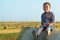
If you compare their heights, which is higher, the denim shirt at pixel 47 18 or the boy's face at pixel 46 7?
the boy's face at pixel 46 7

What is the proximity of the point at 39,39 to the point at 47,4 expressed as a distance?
1.15 meters

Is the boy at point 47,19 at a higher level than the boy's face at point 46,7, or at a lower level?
lower

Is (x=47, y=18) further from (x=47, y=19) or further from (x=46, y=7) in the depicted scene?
(x=46, y=7)

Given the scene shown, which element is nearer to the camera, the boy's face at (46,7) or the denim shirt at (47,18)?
the boy's face at (46,7)

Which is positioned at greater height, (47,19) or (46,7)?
(46,7)

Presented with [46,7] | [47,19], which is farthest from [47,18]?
[46,7]

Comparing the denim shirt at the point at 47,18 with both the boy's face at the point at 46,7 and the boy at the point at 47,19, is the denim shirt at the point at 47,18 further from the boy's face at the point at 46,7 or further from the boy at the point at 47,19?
the boy's face at the point at 46,7

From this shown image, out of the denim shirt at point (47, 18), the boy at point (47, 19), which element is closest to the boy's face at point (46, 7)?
the boy at point (47, 19)

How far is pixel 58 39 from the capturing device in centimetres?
815

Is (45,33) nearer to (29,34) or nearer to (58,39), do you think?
(58,39)

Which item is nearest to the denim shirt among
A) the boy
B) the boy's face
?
the boy

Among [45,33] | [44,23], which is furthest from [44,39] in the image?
[44,23]

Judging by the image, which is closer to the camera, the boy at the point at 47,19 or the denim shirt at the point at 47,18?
the boy at the point at 47,19

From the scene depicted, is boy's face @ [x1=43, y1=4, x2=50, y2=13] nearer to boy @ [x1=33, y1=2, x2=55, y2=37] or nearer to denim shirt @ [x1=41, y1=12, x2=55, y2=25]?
boy @ [x1=33, y1=2, x2=55, y2=37]
